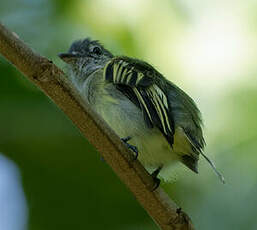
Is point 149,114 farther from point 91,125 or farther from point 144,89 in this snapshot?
point 91,125

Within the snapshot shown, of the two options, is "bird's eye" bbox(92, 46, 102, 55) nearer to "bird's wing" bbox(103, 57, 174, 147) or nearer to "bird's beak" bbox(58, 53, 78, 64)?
"bird's beak" bbox(58, 53, 78, 64)

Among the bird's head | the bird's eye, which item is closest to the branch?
the bird's head

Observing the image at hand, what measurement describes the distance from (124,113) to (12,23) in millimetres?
1947

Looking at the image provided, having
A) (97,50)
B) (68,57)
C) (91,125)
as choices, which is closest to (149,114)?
(91,125)

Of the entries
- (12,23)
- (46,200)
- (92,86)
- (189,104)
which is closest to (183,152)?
(189,104)

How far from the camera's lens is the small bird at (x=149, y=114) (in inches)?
150

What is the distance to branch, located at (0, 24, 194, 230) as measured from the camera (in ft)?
8.89

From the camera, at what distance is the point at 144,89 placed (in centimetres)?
395

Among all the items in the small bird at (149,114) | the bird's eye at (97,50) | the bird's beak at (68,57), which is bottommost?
the small bird at (149,114)

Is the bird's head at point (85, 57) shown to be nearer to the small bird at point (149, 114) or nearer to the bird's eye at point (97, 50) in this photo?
the bird's eye at point (97, 50)

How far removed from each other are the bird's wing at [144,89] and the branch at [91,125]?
1.93 feet

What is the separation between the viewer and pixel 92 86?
4.26m

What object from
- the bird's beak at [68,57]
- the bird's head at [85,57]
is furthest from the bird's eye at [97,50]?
the bird's beak at [68,57]

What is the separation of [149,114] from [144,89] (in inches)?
9.0
